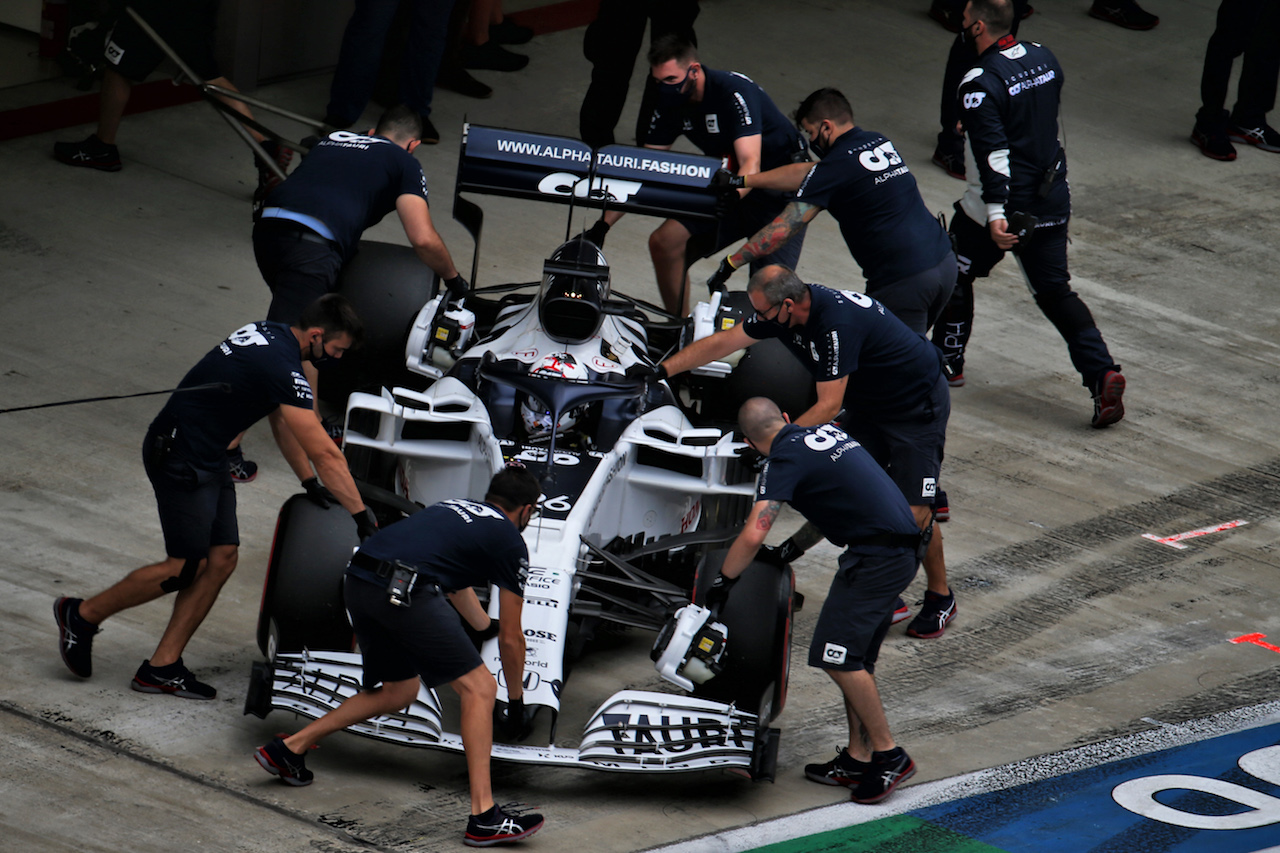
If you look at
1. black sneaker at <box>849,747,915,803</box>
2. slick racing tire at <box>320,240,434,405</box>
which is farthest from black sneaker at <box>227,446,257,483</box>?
black sneaker at <box>849,747,915,803</box>

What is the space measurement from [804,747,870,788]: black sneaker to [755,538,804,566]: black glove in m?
0.72

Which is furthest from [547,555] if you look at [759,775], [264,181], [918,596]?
[264,181]

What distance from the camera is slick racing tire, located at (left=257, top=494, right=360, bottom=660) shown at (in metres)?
5.97

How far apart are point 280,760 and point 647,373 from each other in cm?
245

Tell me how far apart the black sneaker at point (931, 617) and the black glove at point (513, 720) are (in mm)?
2104

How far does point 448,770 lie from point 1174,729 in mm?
2908

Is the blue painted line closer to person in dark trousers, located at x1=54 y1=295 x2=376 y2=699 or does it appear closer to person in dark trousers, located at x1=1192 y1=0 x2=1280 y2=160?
person in dark trousers, located at x1=54 y1=295 x2=376 y2=699

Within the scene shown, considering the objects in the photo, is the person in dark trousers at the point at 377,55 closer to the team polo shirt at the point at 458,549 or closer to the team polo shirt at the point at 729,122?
the team polo shirt at the point at 729,122

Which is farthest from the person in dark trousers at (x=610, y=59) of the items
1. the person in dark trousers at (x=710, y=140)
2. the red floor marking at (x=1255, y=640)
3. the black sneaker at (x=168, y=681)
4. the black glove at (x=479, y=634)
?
the black sneaker at (x=168, y=681)

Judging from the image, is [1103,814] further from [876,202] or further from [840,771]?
[876,202]

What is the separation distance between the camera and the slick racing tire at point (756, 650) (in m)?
6.01

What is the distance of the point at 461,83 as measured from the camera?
1304 centimetres

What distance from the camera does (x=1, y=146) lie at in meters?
10.9

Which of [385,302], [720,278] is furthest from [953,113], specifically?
[385,302]
